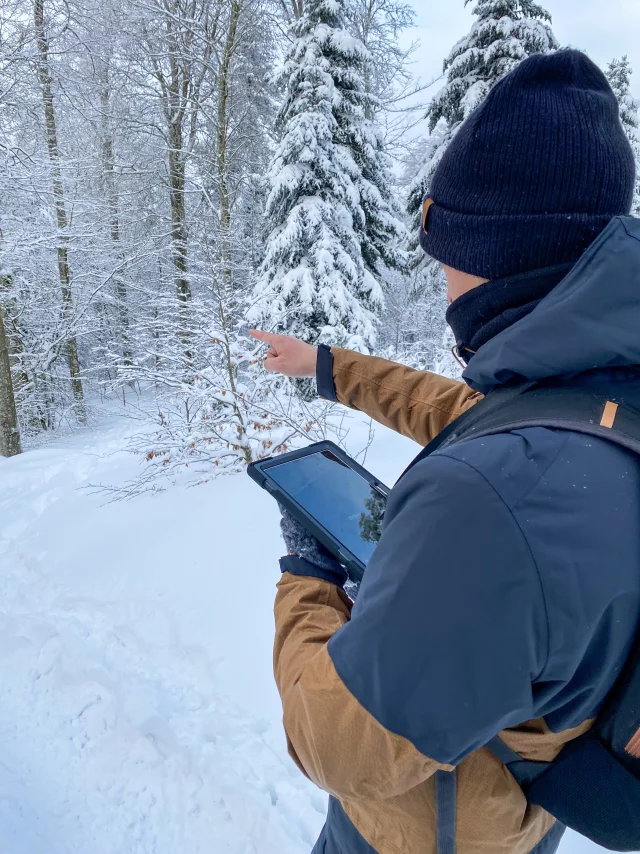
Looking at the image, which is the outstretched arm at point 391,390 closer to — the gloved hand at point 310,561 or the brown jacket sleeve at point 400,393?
the brown jacket sleeve at point 400,393

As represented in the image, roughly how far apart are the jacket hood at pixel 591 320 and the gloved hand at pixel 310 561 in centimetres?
62

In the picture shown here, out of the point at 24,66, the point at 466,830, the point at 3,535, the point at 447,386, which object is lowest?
the point at 3,535

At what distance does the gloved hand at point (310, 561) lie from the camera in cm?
109

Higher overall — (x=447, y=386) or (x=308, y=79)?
(x=308, y=79)

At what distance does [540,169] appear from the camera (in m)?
0.85

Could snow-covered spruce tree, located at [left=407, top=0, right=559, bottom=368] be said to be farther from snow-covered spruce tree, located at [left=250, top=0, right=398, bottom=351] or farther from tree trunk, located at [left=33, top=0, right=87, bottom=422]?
tree trunk, located at [left=33, top=0, right=87, bottom=422]

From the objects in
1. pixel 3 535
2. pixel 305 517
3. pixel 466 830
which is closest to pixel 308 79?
pixel 3 535

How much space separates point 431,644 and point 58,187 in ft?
44.2

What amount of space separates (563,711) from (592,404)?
0.46 meters

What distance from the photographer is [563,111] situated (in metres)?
0.86

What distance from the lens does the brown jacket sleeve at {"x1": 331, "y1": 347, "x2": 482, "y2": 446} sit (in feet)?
5.56

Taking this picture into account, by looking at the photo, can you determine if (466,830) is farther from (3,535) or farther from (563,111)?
(3,535)

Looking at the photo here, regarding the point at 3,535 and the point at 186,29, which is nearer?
the point at 3,535

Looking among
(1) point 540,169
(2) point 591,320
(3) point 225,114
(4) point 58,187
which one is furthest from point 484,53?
(2) point 591,320
